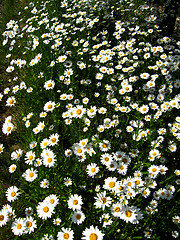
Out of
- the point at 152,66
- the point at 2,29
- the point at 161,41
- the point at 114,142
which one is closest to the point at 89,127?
the point at 114,142

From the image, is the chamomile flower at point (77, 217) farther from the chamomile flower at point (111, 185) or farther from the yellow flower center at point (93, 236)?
the chamomile flower at point (111, 185)

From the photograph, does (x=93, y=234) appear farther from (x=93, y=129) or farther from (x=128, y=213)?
(x=93, y=129)

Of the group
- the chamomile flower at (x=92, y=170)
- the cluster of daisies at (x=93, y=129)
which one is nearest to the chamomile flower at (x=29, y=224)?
the cluster of daisies at (x=93, y=129)

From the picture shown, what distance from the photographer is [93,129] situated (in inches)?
120

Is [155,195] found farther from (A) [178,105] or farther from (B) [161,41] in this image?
(B) [161,41]

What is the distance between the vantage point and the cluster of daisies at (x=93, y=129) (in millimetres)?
2064

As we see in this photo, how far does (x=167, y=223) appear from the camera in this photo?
2080 mm

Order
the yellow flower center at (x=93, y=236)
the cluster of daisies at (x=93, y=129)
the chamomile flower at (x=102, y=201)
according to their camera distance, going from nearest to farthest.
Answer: the yellow flower center at (x=93, y=236) < the chamomile flower at (x=102, y=201) < the cluster of daisies at (x=93, y=129)

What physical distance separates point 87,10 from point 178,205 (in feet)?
15.7

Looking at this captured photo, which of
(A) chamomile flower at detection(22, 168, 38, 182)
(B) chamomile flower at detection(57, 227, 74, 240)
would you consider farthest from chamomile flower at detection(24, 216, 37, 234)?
(A) chamomile flower at detection(22, 168, 38, 182)

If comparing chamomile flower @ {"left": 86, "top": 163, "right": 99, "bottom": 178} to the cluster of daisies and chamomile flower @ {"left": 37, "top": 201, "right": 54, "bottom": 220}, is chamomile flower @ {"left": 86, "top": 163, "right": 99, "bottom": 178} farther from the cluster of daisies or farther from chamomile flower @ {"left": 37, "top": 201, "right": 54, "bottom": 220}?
chamomile flower @ {"left": 37, "top": 201, "right": 54, "bottom": 220}

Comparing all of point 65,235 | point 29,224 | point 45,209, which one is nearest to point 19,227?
point 29,224

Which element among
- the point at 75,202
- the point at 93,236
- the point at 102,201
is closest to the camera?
the point at 93,236

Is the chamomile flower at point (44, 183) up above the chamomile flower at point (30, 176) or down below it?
below
